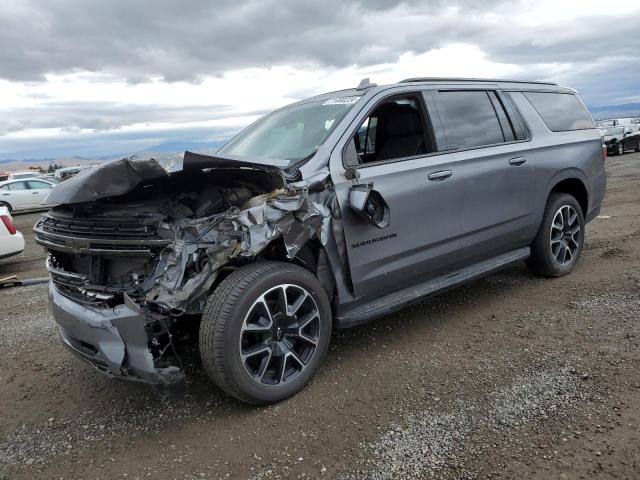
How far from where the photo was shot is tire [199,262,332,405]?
2729 mm

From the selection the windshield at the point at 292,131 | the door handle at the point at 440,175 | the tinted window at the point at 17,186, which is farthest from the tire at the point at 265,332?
the tinted window at the point at 17,186

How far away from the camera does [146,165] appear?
108 inches

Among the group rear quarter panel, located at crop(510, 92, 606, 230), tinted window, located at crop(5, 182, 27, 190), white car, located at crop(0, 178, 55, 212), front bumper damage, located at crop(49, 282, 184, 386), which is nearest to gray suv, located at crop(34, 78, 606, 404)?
front bumper damage, located at crop(49, 282, 184, 386)

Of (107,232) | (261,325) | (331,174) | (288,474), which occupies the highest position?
(331,174)

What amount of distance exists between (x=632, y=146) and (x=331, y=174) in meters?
25.8

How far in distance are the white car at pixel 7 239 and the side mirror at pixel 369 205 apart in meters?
6.31

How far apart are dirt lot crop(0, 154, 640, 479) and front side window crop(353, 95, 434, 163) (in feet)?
4.71

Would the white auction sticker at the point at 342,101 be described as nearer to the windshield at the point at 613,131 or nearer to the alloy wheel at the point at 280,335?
the alloy wheel at the point at 280,335

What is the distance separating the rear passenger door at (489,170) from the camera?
3.94 meters

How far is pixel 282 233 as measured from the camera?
2900mm

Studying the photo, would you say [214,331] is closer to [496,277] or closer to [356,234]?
[356,234]

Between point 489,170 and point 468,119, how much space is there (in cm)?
47

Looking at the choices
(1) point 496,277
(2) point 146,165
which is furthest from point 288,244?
(1) point 496,277

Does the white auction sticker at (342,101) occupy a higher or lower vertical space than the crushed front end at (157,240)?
higher
